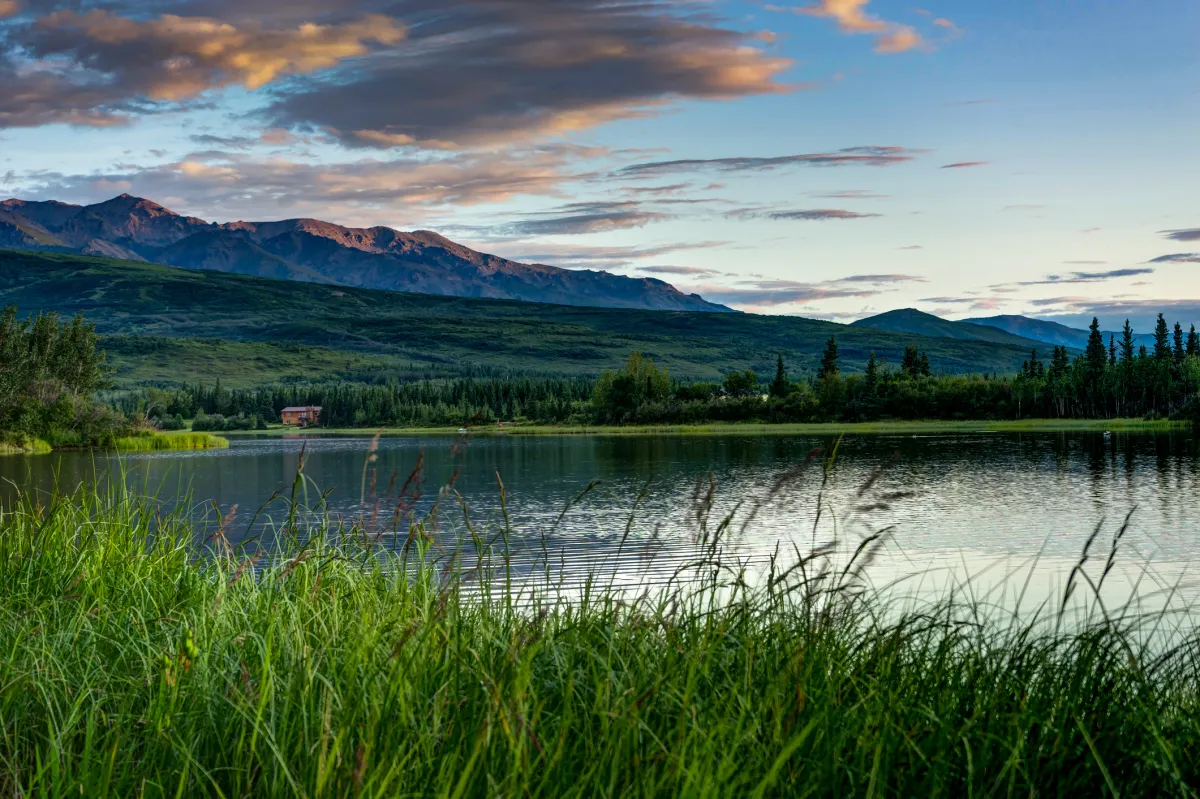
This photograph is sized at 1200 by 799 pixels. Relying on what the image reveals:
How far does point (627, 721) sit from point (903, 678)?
2464 millimetres

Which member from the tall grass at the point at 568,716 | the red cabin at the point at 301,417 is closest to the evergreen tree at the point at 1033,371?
the red cabin at the point at 301,417

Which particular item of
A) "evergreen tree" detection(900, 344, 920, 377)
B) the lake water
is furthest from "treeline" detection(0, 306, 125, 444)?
"evergreen tree" detection(900, 344, 920, 377)

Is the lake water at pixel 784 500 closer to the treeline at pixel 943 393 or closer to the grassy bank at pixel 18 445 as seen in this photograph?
the grassy bank at pixel 18 445

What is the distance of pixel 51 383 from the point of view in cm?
7125

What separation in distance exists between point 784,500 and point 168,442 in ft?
270

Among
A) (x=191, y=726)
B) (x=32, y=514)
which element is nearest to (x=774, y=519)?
(x=32, y=514)

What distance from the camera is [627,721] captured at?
3404 mm

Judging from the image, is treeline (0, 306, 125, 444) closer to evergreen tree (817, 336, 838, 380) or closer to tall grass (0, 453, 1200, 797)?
tall grass (0, 453, 1200, 797)

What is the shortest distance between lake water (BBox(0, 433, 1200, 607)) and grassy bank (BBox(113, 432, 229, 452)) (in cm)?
1447

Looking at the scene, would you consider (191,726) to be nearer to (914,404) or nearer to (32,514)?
(32,514)

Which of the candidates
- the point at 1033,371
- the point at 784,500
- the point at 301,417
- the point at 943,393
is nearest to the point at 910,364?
the point at 943,393

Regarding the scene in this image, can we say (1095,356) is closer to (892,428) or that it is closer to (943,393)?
(943,393)

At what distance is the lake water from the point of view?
33.7ft

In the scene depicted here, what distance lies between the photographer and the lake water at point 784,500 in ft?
33.7
